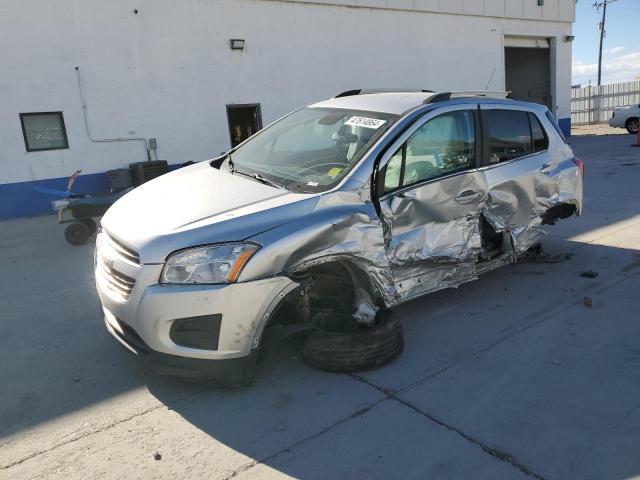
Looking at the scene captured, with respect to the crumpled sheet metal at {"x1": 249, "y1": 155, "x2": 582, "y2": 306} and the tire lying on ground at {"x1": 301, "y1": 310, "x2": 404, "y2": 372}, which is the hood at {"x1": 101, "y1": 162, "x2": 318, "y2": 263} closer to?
the crumpled sheet metal at {"x1": 249, "y1": 155, "x2": 582, "y2": 306}

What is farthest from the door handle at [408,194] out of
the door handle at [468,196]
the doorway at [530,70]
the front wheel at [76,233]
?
the doorway at [530,70]

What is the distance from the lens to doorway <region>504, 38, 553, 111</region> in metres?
21.5

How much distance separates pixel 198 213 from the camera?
320 cm

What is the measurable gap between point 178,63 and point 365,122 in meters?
8.89

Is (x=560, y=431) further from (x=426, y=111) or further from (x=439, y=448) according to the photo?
(x=426, y=111)

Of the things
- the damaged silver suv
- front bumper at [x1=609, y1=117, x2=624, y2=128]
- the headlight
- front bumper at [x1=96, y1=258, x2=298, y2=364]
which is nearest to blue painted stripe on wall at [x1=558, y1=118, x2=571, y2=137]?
front bumper at [x1=609, y1=117, x2=624, y2=128]

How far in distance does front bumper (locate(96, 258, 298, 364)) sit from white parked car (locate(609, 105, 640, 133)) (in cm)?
2325

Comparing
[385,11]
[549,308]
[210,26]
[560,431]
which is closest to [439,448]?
[560,431]

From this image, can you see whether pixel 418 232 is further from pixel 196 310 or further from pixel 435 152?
pixel 196 310

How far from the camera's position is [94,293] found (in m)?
5.21

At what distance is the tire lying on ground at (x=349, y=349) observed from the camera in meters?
Answer: 3.42

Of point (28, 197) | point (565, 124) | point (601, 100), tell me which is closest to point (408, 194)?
point (28, 197)

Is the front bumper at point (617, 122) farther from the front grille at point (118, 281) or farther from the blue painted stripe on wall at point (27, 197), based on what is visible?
the front grille at point (118, 281)

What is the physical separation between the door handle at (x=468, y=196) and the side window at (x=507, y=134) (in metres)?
0.40
